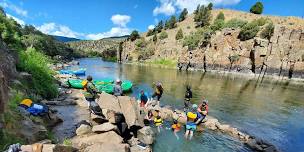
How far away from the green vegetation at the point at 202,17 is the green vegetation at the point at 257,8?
19.6 metres

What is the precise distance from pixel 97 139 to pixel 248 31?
79708 millimetres

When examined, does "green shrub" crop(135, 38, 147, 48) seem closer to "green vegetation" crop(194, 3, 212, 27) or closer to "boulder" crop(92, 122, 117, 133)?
"green vegetation" crop(194, 3, 212, 27)

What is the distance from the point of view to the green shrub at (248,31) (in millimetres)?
84875

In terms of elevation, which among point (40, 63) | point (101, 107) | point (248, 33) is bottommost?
point (101, 107)

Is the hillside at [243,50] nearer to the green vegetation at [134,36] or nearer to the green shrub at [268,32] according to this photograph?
the green shrub at [268,32]

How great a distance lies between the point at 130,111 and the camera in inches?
738

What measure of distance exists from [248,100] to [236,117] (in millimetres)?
11448

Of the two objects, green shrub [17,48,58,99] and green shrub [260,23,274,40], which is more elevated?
green shrub [260,23,274,40]

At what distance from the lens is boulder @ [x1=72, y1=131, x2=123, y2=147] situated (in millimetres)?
13625

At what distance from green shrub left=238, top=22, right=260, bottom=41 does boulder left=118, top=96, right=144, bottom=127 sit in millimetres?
73581

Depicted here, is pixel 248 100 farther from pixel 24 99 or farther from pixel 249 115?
pixel 24 99

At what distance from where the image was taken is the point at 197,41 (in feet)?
317

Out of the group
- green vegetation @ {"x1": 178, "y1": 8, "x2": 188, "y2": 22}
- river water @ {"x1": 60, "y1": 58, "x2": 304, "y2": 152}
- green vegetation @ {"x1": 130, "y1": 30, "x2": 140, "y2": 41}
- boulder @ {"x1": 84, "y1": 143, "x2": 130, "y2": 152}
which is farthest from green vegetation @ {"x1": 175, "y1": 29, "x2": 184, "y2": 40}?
boulder @ {"x1": 84, "y1": 143, "x2": 130, "y2": 152}

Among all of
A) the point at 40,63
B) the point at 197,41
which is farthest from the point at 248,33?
the point at 40,63
